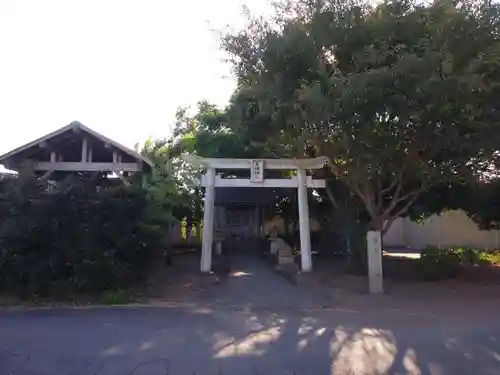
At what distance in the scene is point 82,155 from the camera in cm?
1717

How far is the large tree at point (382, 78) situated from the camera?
1151 centimetres

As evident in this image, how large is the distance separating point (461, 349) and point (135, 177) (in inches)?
457

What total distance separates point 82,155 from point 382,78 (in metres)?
9.65

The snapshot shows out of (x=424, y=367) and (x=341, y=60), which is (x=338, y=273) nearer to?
(x=341, y=60)

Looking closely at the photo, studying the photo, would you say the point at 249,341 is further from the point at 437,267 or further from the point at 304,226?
the point at 437,267

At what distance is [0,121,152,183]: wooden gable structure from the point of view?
1633 cm

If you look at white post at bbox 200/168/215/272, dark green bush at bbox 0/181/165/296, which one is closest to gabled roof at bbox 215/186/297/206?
white post at bbox 200/168/215/272

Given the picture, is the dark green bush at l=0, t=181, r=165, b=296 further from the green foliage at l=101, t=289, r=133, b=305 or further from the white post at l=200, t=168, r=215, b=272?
the white post at l=200, t=168, r=215, b=272

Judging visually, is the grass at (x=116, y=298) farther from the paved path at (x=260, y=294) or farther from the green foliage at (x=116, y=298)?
the paved path at (x=260, y=294)

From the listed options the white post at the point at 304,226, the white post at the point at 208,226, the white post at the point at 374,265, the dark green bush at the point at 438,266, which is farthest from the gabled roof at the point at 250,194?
the white post at the point at 374,265

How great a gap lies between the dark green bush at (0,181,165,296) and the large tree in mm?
4399

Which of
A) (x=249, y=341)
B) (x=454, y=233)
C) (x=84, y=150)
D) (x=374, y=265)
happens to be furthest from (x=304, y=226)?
(x=454, y=233)

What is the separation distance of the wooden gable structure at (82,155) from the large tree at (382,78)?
4.40 metres

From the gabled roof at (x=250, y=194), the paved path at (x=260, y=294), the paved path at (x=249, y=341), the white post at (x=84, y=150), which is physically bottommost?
the paved path at (x=249, y=341)
